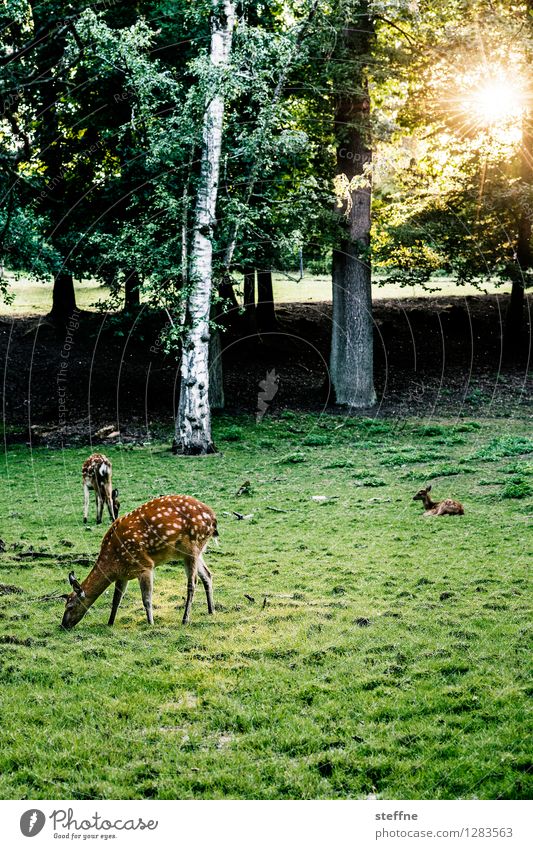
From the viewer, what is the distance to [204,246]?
20.6 meters

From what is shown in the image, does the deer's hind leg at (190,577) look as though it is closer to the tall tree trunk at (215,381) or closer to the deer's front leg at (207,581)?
the deer's front leg at (207,581)

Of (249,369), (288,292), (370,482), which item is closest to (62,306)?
(249,369)

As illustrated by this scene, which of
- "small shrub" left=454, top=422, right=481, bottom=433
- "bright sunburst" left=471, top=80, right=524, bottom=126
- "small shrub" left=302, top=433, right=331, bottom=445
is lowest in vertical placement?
"small shrub" left=302, top=433, right=331, bottom=445

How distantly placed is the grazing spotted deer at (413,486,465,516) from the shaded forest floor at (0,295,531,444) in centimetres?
1120

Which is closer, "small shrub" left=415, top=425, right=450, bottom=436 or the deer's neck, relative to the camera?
the deer's neck

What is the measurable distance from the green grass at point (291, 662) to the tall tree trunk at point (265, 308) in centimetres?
2323

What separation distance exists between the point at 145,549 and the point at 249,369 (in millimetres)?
25342

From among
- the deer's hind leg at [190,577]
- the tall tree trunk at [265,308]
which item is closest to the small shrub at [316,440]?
the deer's hind leg at [190,577]

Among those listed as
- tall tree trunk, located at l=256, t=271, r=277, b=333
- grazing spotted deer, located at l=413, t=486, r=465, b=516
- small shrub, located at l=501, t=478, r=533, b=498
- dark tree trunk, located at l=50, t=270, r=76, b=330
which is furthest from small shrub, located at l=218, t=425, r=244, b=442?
dark tree trunk, located at l=50, t=270, r=76, b=330

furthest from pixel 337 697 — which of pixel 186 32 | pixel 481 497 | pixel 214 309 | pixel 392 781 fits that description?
pixel 186 32

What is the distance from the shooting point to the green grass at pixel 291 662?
672cm

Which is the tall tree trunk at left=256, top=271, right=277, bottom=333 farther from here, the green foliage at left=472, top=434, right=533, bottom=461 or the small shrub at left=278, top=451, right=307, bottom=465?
the green foliage at left=472, top=434, right=533, bottom=461

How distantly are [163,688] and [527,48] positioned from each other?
2278 cm

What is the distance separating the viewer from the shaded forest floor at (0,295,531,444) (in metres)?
28.1
